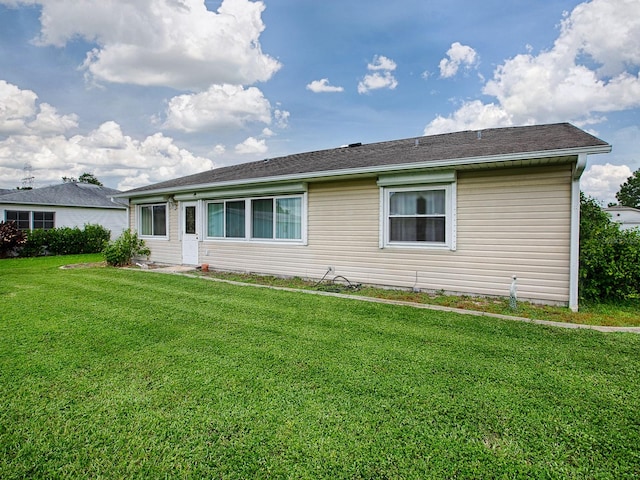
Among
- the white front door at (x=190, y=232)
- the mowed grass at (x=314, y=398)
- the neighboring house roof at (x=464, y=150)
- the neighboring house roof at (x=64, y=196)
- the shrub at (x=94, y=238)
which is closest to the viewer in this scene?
the mowed grass at (x=314, y=398)

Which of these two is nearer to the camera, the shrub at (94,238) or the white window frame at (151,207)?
the white window frame at (151,207)

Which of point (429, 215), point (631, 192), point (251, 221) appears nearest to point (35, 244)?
point (251, 221)

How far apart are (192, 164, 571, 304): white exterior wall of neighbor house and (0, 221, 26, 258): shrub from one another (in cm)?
1348

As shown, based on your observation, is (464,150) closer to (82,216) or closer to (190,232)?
(190,232)

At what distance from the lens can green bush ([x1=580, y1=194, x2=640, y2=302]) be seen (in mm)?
5848

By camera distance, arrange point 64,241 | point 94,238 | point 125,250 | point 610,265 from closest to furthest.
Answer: point 610,265, point 125,250, point 64,241, point 94,238

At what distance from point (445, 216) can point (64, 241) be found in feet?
56.7

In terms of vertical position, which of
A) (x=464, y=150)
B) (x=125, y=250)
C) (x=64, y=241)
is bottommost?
(x=125, y=250)

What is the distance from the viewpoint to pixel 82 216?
18.6m

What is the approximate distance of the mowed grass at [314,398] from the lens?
2033 millimetres

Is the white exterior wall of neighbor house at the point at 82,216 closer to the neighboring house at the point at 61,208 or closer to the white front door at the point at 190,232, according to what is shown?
the neighboring house at the point at 61,208

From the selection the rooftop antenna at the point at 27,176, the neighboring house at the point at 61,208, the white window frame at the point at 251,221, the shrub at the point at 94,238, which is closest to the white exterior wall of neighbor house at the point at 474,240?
the white window frame at the point at 251,221

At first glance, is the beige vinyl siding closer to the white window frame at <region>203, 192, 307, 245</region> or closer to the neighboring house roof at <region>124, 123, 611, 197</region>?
the white window frame at <region>203, 192, 307, 245</region>

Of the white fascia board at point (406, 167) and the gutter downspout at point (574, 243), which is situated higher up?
the white fascia board at point (406, 167)
